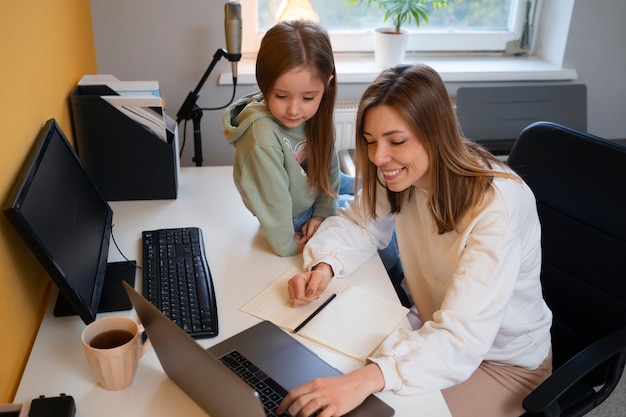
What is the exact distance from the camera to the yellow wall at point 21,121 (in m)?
0.97

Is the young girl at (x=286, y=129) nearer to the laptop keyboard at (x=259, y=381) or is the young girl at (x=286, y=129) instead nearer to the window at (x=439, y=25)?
the laptop keyboard at (x=259, y=381)

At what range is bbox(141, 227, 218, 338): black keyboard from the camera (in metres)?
1.11

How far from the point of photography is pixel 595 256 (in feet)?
4.14

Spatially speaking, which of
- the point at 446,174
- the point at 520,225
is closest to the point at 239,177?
the point at 446,174

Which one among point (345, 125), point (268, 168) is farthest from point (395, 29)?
point (268, 168)

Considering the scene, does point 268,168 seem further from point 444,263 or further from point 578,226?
point 578,226

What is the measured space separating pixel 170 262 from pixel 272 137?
0.38 metres

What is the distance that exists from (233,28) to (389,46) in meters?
0.79

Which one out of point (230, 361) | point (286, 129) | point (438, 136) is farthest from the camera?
point (286, 129)

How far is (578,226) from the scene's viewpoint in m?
1.29

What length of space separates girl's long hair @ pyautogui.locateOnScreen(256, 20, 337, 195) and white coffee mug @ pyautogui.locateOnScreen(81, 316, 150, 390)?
2.17ft

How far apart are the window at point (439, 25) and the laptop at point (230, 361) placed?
5.23ft

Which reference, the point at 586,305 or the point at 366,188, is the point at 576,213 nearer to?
the point at 586,305

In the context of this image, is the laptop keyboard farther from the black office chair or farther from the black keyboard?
the black office chair
